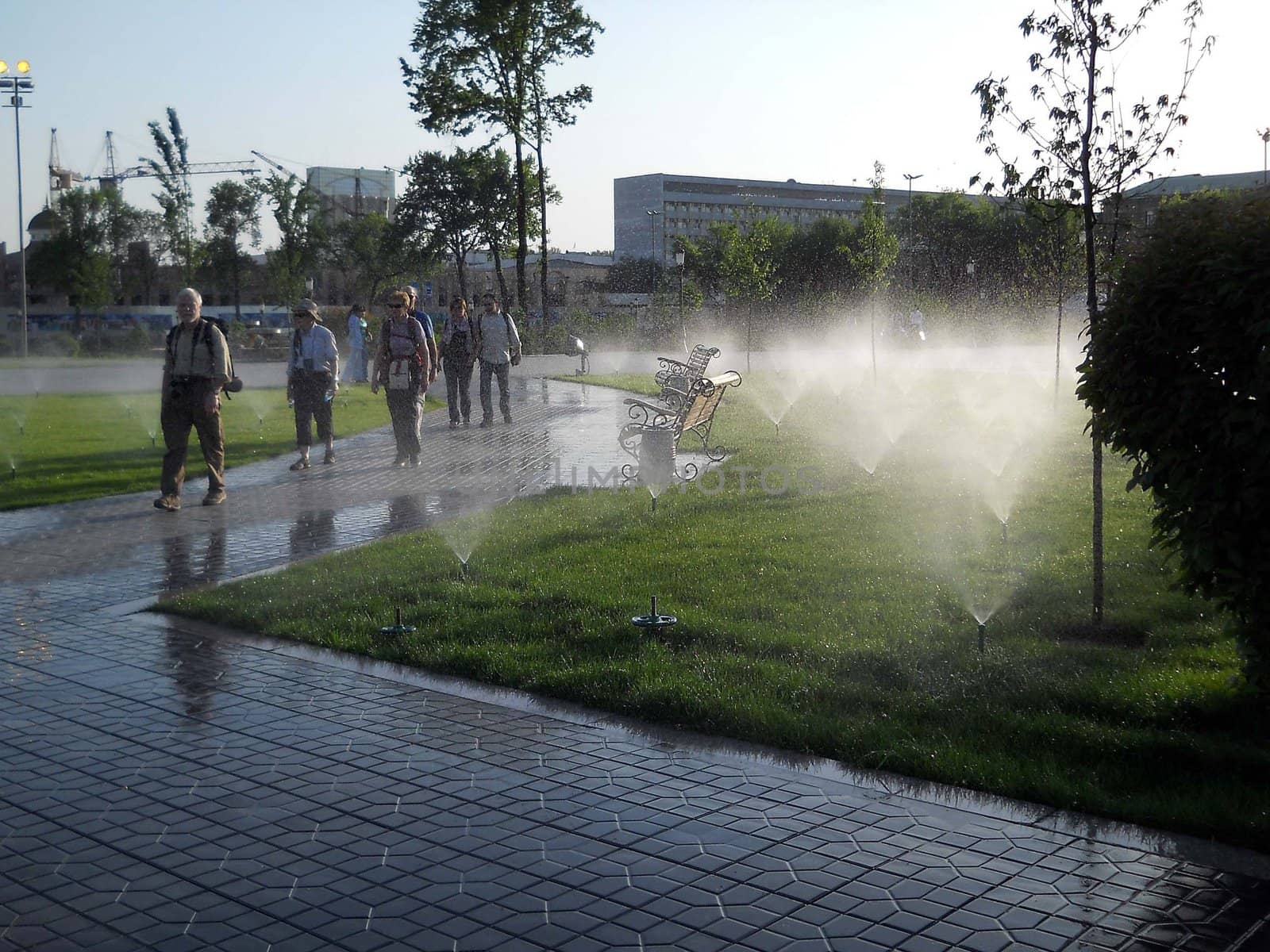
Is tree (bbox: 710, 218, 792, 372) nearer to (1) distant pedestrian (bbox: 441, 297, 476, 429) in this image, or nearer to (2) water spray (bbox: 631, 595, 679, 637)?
(1) distant pedestrian (bbox: 441, 297, 476, 429)

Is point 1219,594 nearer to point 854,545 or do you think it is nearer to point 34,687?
point 854,545

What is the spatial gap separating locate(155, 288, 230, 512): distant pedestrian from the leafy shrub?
9.28 metres

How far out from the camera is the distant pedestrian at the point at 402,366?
48.9 feet

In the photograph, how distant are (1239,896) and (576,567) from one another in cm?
561

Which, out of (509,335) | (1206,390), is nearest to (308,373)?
(509,335)

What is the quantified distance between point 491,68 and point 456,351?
90.9ft

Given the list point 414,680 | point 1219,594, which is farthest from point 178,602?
point 1219,594

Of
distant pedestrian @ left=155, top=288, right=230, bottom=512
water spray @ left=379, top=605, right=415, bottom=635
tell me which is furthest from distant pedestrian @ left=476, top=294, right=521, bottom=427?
water spray @ left=379, top=605, right=415, bottom=635

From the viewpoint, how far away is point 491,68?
4428 centimetres

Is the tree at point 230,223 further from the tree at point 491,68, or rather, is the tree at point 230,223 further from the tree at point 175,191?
the tree at point 491,68

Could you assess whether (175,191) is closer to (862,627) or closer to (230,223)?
(230,223)

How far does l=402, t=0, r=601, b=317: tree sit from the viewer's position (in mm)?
43625

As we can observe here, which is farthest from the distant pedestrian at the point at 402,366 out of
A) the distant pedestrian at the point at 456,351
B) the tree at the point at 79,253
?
the tree at the point at 79,253

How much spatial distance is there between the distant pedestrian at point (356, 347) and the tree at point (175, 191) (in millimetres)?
49841
